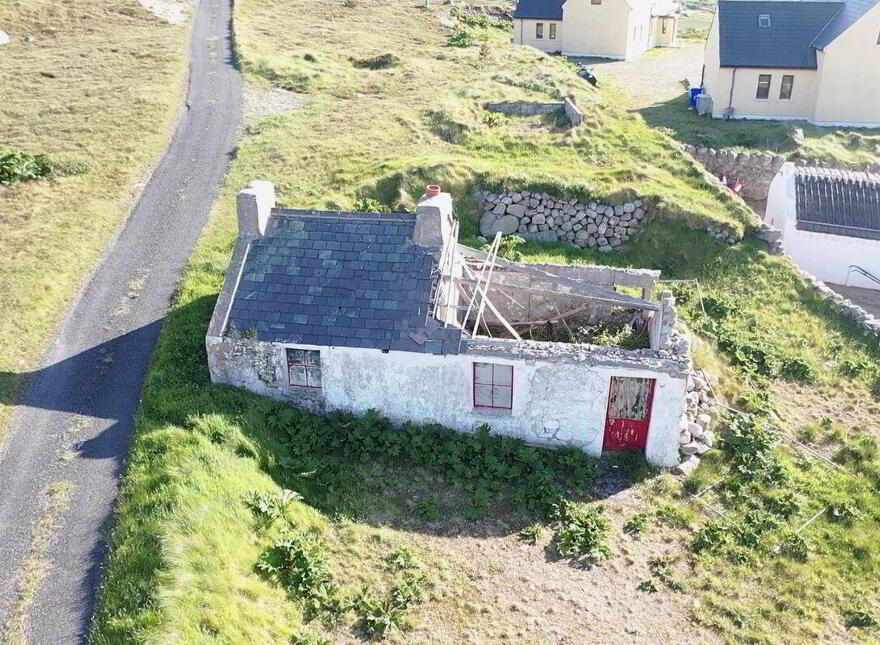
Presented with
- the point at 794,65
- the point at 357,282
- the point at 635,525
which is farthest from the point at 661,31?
the point at 635,525

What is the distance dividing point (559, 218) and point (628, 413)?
41.5ft

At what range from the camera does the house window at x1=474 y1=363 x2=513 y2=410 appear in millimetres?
17078

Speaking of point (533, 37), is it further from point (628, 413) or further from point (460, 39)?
point (628, 413)

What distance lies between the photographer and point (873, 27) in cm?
4356

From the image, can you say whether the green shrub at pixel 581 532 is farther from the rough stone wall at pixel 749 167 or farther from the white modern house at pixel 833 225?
the rough stone wall at pixel 749 167

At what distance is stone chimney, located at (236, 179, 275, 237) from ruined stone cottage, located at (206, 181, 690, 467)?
0.11ft

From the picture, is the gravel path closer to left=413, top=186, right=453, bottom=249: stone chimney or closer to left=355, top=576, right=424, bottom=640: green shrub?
left=355, top=576, right=424, bottom=640: green shrub

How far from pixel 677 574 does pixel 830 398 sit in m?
9.34

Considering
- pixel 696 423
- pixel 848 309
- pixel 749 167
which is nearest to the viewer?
pixel 696 423

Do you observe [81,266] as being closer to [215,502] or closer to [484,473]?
[215,502]

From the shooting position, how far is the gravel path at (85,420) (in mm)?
12766

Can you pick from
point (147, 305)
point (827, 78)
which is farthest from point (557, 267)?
point (827, 78)

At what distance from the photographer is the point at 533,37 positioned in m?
60.7

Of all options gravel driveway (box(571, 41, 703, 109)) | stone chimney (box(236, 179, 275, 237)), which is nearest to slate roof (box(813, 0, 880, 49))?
gravel driveway (box(571, 41, 703, 109))
